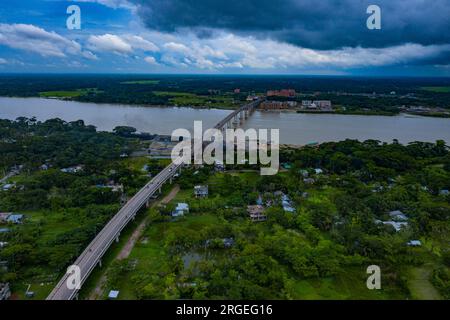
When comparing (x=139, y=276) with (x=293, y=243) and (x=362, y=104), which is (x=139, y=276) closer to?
(x=293, y=243)

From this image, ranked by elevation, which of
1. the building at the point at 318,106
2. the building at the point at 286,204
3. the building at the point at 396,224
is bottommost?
the building at the point at 396,224

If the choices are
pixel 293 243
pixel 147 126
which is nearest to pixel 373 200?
pixel 293 243

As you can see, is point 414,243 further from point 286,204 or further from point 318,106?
point 318,106

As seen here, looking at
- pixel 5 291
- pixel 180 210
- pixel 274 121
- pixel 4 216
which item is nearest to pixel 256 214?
pixel 180 210

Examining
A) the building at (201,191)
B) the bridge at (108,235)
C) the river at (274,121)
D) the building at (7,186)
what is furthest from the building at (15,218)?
the river at (274,121)

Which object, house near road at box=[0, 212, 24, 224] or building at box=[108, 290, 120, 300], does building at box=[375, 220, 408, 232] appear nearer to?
building at box=[108, 290, 120, 300]

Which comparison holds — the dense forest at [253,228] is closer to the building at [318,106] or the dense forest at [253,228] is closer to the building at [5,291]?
the building at [5,291]
